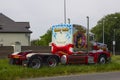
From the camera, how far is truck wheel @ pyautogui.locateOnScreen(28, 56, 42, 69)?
25652 millimetres

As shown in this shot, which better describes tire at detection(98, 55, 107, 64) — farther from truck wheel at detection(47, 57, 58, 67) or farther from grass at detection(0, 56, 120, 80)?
truck wheel at detection(47, 57, 58, 67)

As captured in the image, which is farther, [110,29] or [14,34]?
[110,29]

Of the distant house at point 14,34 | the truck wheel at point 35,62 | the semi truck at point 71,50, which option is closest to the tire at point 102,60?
the semi truck at point 71,50

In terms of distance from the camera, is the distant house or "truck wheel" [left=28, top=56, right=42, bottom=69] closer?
"truck wheel" [left=28, top=56, right=42, bottom=69]

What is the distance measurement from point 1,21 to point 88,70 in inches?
1944

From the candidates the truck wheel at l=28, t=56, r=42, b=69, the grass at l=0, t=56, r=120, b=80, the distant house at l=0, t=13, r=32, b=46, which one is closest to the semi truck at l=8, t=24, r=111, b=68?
the truck wheel at l=28, t=56, r=42, b=69

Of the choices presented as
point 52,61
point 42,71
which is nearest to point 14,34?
point 52,61

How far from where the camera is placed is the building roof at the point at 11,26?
69562 mm

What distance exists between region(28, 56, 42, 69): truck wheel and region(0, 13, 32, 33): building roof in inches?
1716

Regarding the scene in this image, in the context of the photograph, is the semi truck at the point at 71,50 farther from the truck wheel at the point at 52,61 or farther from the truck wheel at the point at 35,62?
the truck wheel at the point at 35,62

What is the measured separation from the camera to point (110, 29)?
114188 mm

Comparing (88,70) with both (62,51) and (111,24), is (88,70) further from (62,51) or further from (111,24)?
(111,24)

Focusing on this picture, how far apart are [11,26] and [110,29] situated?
4887 centimetres

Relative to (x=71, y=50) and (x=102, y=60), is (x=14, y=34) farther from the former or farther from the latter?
(x=71, y=50)
